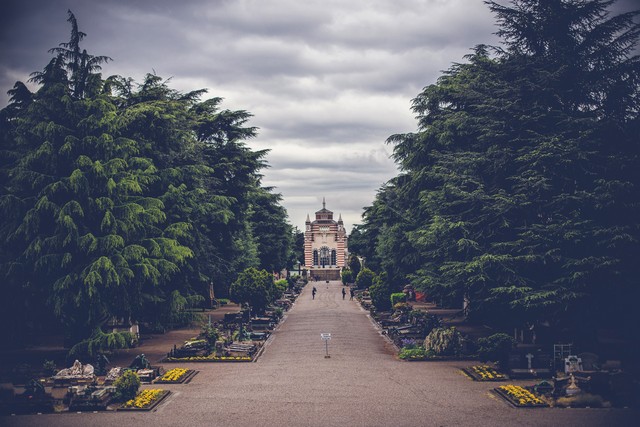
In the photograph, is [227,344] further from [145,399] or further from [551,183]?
[551,183]

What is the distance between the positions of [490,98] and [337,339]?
1530 cm

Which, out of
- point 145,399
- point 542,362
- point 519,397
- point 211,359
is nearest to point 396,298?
point 211,359

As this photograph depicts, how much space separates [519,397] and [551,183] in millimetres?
10263

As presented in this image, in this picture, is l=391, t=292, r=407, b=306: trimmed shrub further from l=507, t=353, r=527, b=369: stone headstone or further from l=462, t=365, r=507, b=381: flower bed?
l=507, t=353, r=527, b=369: stone headstone

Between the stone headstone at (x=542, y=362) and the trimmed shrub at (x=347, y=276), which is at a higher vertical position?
the trimmed shrub at (x=347, y=276)

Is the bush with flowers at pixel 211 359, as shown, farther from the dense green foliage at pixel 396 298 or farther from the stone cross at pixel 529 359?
the dense green foliage at pixel 396 298

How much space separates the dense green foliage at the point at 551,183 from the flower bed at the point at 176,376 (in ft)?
39.1

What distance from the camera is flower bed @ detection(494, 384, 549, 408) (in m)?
18.2

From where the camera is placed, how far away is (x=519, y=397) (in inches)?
737

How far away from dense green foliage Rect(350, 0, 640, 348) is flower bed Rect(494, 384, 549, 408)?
472cm

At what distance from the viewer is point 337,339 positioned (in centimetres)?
3356

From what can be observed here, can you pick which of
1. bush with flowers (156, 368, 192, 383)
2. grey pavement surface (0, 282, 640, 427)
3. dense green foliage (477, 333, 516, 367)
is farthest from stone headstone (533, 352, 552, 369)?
bush with flowers (156, 368, 192, 383)

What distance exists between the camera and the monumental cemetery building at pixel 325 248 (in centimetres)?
10769

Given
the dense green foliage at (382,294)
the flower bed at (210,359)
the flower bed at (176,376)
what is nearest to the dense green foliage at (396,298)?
the dense green foliage at (382,294)
